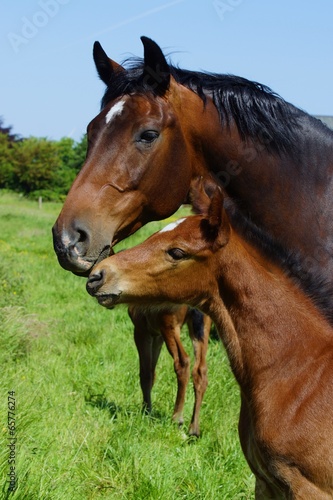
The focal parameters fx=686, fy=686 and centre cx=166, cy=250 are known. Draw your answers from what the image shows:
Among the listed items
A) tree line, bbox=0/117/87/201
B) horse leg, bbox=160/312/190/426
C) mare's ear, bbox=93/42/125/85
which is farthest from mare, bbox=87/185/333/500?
Result: tree line, bbox=0/117/87/201

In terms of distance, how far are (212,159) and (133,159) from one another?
17.1 inches

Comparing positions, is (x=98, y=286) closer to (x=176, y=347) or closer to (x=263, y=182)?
(x=263, y=182)

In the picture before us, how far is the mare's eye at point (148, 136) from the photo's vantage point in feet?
11.3

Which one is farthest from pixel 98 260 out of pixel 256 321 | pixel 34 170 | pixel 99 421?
pixel 34 170

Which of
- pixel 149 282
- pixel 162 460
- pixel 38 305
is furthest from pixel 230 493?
pixel 38 305

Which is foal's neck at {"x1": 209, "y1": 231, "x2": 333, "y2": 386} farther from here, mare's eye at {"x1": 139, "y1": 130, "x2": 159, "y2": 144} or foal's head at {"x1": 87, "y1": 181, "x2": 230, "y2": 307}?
mare's eye at {"x1": 139, "y1": 130, "x2": 159, "y2": 144}

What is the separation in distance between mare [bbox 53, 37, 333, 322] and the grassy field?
1.46 m

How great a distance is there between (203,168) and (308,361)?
1141 mm

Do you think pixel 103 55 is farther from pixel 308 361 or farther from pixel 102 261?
pixel 308 361

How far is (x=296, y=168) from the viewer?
3.60 metres

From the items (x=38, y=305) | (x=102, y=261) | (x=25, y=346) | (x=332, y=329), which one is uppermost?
(x=332, y=329)

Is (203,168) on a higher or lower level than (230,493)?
higher

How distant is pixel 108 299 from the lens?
3.12 metres

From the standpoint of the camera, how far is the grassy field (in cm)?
413
